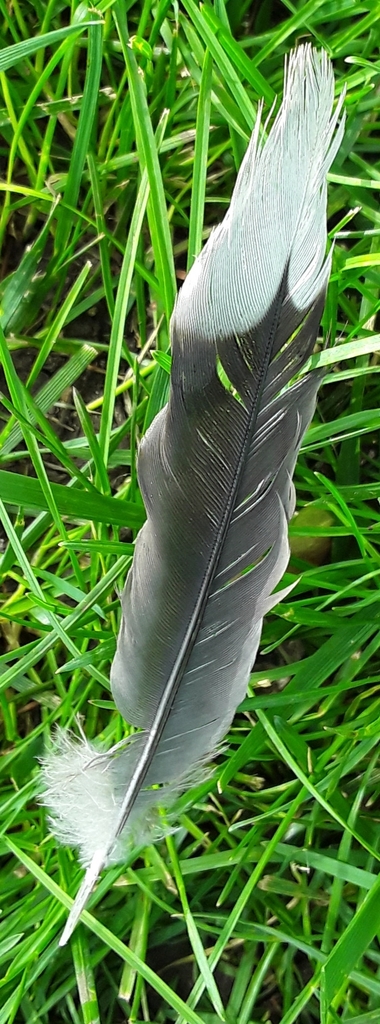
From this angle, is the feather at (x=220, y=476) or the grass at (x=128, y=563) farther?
the grass at (x=128, y=563)

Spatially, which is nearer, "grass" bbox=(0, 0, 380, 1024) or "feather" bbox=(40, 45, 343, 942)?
"feather" bbox=(40, 45, 343, 942)

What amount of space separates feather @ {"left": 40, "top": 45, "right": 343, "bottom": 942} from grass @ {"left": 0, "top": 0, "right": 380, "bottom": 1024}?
109 mm

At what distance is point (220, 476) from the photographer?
0.65 metres

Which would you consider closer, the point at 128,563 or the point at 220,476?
the point at 220,476

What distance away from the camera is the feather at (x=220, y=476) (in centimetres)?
58

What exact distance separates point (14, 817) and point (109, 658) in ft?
0.81

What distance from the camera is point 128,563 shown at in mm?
843

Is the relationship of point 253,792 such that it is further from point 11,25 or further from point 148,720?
point 11,25

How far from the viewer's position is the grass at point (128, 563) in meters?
0.84

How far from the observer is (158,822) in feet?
2.73

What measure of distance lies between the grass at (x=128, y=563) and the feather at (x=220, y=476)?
0.11 m

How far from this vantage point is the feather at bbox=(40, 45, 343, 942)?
581 millimetres

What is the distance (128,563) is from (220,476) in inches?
9.5

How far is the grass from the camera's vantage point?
84cm
